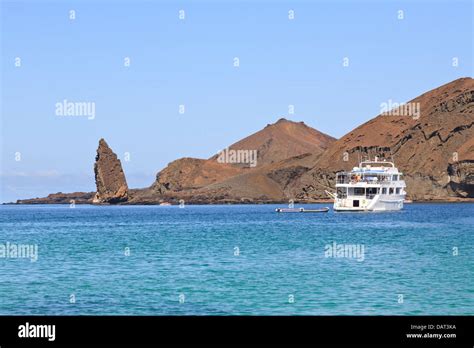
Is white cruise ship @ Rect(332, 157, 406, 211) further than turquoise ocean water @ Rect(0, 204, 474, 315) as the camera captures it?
Yes

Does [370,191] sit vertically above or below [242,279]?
above

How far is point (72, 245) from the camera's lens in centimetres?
7488

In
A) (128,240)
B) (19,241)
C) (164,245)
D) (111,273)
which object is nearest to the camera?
(111,273)

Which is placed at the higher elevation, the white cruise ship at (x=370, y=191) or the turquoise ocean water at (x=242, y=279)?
the white cruise ship at (x=370, y=191)

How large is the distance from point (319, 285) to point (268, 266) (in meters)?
11.0

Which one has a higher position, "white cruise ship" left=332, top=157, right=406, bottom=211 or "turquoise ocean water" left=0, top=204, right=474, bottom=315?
"white cruise ship" left=332, top=157, right=406, bottom=211

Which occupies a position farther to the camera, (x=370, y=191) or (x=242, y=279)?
(x=370, y=191)

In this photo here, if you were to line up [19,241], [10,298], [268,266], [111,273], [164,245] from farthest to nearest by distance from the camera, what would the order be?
[19,241], [164,245], [268,266], [111,273], [10,298]

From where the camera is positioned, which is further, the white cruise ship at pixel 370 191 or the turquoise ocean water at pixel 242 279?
the white cruise ship at pixel 370 191
